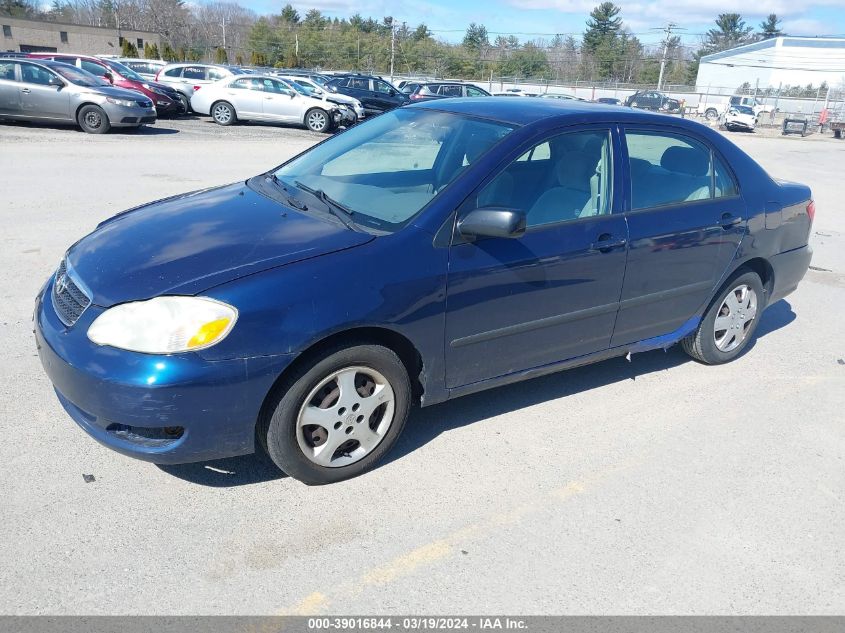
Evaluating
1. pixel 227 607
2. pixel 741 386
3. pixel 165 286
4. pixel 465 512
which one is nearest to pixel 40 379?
pixel 165 286

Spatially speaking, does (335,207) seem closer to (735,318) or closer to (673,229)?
(673,229)

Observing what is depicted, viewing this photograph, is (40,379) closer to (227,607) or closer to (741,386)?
(227,607)

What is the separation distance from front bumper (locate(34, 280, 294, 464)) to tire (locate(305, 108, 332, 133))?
18.4 m

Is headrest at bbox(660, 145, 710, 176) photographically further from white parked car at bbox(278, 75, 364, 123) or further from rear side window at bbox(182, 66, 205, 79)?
rear side window at bbox(182, 66, 205, 79)

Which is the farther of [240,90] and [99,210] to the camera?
[240,90]

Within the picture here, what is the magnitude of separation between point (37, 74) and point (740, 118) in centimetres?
2979

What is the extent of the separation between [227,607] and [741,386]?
3.66 m

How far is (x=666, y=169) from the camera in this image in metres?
4.39

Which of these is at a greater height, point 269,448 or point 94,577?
point 269,448

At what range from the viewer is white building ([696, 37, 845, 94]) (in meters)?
63.2

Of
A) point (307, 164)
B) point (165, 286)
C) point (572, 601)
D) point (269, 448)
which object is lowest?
point (572, 601)

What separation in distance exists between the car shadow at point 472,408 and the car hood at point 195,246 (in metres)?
0.97

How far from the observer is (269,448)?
3.15 m

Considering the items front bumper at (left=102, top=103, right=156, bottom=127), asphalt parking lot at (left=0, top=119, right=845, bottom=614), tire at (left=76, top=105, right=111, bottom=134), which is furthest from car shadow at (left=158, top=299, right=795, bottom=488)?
tire at (left=76, top=105, right=111, bottom=134)
